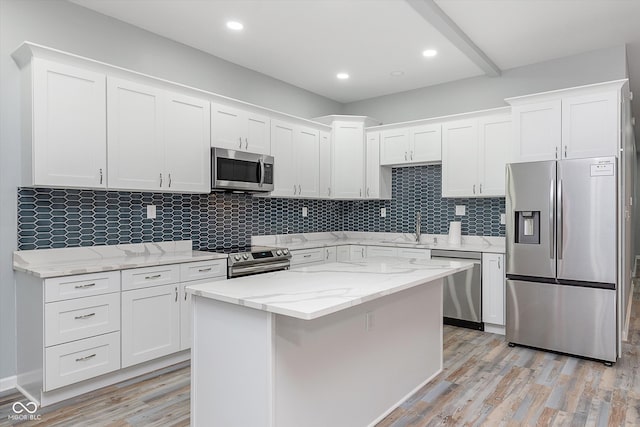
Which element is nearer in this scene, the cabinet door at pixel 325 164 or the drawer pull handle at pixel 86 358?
the drawer pull handle at pixel 86 358

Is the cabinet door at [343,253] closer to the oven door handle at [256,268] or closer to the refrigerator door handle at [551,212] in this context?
the oven door handle at [256,268]

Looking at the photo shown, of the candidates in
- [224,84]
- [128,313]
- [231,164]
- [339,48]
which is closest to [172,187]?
[231,164]

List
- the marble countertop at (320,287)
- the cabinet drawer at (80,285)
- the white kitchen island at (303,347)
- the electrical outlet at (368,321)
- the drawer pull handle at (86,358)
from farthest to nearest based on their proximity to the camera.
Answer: the drawer pull handle at (86,358) → the cabinet drawer at (80,285) → the electrical outlet at (368,321) → the white kitchen island at (303,347) → the marble countertop at (320,287)

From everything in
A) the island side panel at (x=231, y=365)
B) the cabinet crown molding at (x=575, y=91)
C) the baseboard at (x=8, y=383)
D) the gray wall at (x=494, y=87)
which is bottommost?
the baseboard at (x=8, y=383)

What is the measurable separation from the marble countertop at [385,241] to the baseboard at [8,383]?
8.07 ft

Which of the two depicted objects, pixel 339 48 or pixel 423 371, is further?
pixel 339 48

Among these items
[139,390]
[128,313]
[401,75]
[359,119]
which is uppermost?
[401,75]

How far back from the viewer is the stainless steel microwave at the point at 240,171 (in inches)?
153

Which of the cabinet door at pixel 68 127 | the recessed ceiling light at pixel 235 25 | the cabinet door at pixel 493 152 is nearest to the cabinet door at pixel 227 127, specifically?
the recessed ceiling light at pixel 235 25

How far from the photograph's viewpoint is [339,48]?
13.3 feet

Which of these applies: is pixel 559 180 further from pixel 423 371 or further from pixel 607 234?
pixel 423 371

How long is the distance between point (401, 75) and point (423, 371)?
3.37 m

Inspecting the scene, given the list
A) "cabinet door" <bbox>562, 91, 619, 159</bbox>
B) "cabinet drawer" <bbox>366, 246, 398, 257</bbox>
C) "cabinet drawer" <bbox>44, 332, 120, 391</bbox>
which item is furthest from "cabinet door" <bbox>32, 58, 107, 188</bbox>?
"cabinet door" <bbox>562, 91, 619, 159</bbox>

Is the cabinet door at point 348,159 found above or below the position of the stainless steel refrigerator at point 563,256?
above
